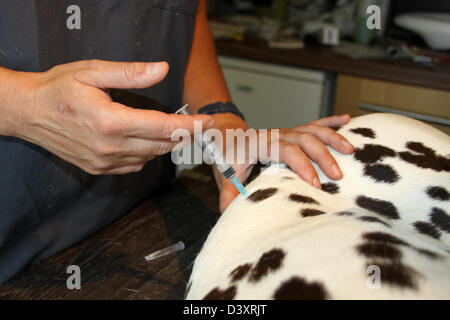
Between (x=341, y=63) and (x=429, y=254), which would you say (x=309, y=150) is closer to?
(x=429, y=254)

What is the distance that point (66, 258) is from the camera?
68cm

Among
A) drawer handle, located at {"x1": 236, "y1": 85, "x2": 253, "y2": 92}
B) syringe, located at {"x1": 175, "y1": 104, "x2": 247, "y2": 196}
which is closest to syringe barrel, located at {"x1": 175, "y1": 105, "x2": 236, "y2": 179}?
syringe, located at {"x1": 175, "y1": 104, "x2": 247, "y2": 196}

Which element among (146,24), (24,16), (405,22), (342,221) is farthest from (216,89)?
(405,22)

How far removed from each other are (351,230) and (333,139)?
0.24 meters

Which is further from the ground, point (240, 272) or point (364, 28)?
point (364, 28)

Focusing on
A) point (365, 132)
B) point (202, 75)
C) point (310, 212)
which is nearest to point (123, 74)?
point (310, 212)

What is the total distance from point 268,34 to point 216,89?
3.99ft

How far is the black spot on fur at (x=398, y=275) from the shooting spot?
34 cm

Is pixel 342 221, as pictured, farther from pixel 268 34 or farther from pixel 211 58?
pixel 268 34

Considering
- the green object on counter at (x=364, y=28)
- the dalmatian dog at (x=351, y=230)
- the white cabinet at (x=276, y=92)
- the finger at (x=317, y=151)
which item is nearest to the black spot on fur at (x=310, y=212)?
the dalmatian dog at (x=351, y=230)

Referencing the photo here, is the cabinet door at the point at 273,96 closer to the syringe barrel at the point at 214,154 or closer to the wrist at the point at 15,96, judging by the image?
the syringe barrel at the point at 214,154

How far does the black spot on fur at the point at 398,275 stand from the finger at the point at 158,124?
0.26 metres

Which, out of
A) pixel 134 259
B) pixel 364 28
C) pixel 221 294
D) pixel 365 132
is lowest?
pixel 134 259

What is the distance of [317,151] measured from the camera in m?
0.61
